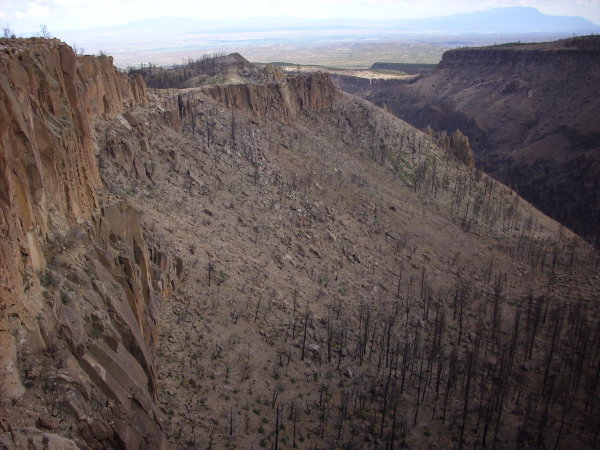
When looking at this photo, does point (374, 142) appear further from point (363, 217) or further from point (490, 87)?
point (490, 87)

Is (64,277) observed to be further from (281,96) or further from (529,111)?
(529,111)

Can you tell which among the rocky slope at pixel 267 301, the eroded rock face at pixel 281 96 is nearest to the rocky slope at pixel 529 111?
the rocky slope at pixel 267 301

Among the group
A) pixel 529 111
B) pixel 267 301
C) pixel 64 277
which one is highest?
pixel 529 111

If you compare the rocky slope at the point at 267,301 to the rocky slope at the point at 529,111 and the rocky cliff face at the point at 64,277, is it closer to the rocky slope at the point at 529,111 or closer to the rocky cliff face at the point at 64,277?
the rocky cliff face at the point at 64,277


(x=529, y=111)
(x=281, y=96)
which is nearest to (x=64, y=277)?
(x=281, y=96)

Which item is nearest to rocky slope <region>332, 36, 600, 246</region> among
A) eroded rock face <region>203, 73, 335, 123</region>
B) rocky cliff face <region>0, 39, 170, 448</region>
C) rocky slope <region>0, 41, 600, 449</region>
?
rocky slope <region>0, 41, 600, 449</region>

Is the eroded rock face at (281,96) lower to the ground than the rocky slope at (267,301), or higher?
higher
